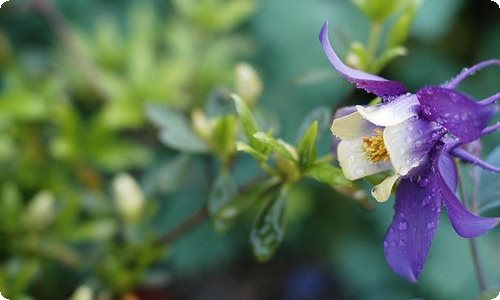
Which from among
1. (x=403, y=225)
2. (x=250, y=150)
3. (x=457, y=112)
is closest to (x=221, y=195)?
(x=250, y=150)

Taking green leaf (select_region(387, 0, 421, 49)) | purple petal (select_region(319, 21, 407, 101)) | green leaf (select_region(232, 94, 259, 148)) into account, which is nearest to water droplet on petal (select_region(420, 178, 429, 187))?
purple petal (select_region(319, 21, 407, 101))

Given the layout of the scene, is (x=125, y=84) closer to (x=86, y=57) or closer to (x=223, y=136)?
(x=86, y=57)

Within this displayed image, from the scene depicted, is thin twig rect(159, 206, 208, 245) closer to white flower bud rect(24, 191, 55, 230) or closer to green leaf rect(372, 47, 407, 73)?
white flower bud rect(24, 191, 55, 230)

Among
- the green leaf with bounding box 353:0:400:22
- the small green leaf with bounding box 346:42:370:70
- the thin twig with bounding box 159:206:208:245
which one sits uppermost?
the green leaf with bounding box 353:0:400:22

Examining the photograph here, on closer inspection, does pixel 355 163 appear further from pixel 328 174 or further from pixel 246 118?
pixel 246 118

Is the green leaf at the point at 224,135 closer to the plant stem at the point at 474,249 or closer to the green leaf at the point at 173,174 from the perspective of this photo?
the green leaf at the point at 173,174

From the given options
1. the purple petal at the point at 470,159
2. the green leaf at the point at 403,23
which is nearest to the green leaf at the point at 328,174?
the purple petal at the point at 470,159
